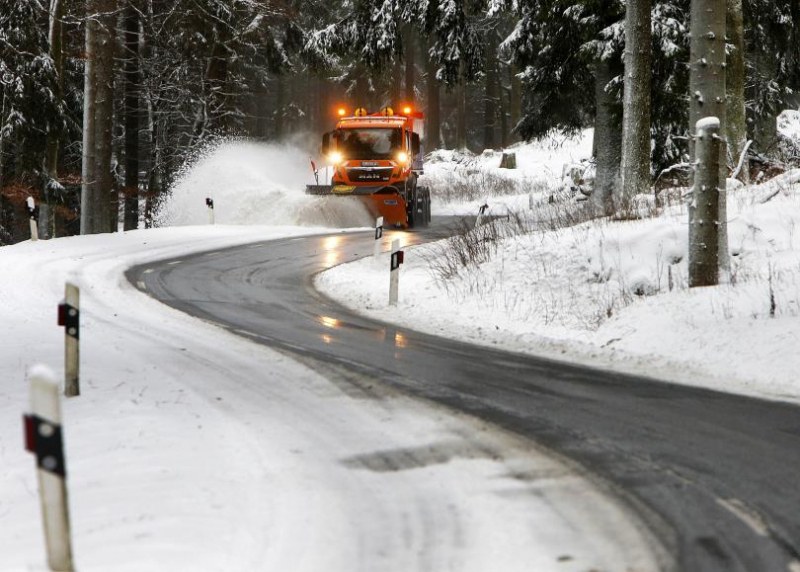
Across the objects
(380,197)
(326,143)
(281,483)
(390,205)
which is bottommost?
(281,483)

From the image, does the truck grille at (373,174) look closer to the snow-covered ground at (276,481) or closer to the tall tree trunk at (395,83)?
the snow-covered ground at (276,481)

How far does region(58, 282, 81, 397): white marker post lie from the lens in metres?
7.25

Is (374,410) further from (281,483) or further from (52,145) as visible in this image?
(52,145)

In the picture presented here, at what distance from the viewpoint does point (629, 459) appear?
5.73m

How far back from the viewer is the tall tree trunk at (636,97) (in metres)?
15.3

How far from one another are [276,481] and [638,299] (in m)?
6.56

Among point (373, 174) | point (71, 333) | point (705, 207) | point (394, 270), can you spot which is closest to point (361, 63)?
point (373, 174)

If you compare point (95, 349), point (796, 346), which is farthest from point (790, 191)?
point (95, 349)

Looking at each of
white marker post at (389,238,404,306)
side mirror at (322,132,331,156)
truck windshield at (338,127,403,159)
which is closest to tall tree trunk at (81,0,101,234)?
side mirror at (322,132,331,156)

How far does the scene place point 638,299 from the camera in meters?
10.8

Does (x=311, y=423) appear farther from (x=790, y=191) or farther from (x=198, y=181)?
(x=198, y=181)

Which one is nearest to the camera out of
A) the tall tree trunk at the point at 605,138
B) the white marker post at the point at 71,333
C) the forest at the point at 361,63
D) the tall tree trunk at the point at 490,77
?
the white marker post at the point at 71,333

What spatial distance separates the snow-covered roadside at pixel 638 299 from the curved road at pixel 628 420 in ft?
2.35

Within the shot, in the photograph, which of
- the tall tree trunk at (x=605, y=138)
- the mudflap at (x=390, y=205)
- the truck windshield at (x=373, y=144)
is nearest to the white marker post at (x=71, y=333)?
the tall tree trunk at (x=605, y=138)
